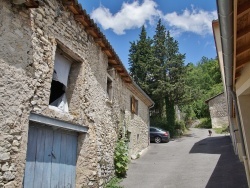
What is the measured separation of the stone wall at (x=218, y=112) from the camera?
96.5 ft

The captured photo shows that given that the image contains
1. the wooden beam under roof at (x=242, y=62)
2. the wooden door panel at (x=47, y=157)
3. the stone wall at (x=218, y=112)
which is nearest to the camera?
the wooden beam under roof at (x=242, y=62)

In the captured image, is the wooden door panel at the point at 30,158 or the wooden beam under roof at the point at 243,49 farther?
the wooden door panel at the point at 30,158

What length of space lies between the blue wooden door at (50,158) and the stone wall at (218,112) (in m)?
27.3

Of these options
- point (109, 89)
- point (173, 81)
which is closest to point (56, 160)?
point (109, 89)

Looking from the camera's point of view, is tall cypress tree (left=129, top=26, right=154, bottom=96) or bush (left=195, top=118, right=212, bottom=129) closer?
tall cypress tree (left=129, top=26, right=154, bottom=96)

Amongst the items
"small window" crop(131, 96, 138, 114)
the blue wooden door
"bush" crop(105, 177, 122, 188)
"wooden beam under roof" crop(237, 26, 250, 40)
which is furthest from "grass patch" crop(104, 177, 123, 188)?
"wooden beam under roof" crop(237, 26, 250, 40)

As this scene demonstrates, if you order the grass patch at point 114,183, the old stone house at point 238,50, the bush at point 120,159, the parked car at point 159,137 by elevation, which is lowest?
the grass patch at point 114,183

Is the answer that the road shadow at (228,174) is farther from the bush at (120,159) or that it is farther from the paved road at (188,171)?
the bush at (120,159)

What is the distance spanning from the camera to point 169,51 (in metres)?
26.8

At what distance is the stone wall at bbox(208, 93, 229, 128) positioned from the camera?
2941 cm

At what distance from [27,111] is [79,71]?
234 centimetres

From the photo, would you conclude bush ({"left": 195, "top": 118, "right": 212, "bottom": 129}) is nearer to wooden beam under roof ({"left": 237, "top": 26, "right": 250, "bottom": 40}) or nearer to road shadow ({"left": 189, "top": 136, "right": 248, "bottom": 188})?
road shadow ({"left": 189, "top": 136, "right": 248, "bottom": 188})

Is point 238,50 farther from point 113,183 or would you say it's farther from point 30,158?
point 113,183

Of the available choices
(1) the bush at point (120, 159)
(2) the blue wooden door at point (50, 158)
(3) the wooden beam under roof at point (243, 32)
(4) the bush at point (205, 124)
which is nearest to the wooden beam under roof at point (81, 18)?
(2) the blue wooden door at point (50, 158)
